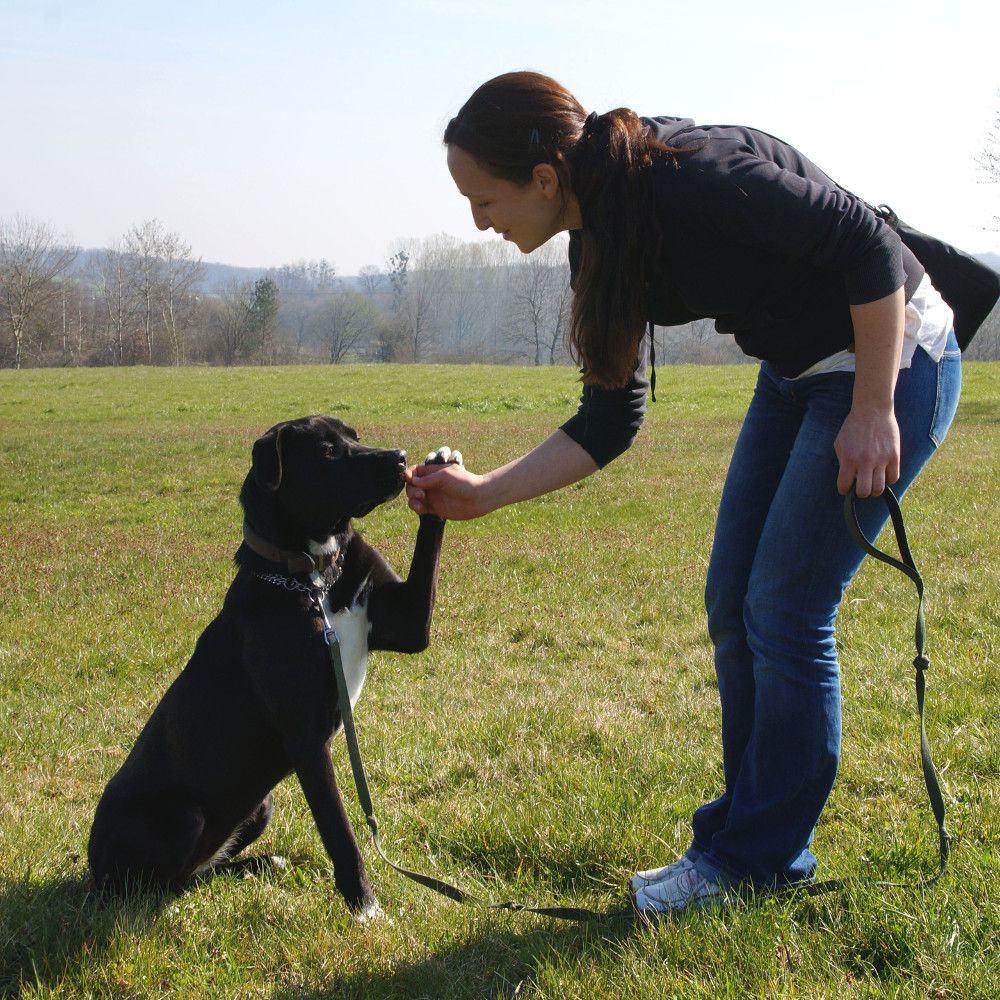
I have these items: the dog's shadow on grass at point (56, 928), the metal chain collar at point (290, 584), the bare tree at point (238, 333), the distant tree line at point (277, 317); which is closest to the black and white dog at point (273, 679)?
the metal chain collar at point (290, 584)

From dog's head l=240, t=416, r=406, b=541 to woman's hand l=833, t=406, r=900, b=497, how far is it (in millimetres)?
1511

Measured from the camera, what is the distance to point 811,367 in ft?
8.47

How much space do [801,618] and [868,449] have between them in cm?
45

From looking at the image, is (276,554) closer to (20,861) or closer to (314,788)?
(314,788)

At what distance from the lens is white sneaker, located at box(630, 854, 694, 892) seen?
2.74 m

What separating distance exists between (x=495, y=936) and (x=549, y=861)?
0.49m

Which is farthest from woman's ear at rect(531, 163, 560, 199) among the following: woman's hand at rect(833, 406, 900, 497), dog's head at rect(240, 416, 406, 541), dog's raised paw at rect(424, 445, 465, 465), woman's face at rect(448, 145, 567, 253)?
dog's head at rect(240, 416, 406, 541)

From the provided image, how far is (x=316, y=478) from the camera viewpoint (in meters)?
3.30

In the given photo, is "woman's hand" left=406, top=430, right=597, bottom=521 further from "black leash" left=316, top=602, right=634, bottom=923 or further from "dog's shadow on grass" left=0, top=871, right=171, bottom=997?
"dog's shadow on grass" left=0, top=871, right=171, bottom=997

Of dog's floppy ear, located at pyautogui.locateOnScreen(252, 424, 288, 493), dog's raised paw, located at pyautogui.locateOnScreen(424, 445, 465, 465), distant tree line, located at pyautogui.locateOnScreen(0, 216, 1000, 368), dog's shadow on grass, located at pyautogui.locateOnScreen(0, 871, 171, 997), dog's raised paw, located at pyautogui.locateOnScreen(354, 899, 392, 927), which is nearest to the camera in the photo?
dog's shadow on grass, located at pyautogui.locateOnScreen(0, 871, 171, 997)

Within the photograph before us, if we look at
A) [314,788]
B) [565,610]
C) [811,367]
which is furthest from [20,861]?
[565,610]

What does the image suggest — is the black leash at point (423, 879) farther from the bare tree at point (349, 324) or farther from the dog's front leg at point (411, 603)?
the bare tree at point (349, 324)

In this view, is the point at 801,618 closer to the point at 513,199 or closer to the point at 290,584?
the point at 513,199

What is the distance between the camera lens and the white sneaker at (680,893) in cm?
260
